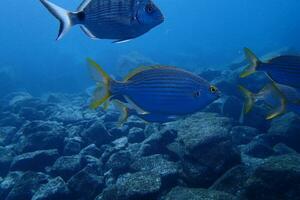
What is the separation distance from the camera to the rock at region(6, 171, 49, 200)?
6230 millimetres

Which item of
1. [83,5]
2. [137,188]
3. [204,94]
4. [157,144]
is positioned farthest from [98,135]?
[83,5]

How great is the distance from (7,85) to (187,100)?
3066cm

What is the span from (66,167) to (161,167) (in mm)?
2293

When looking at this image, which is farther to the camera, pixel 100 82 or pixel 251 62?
pixel 251 62

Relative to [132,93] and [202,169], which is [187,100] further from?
[202,169]

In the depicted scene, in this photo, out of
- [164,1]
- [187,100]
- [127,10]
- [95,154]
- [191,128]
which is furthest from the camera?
[164,1]

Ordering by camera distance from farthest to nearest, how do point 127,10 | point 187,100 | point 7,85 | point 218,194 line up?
point 7,85 < point 218,194 < point 187,100 < point 127,10

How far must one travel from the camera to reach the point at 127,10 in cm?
274

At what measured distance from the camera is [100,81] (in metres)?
3.15

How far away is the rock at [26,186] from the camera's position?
245 inches

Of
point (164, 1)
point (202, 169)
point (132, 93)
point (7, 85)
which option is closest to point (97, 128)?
point (202, 169)

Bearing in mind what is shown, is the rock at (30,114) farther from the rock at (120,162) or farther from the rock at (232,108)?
the rock at (232,108)

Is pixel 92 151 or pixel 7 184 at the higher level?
pixel 92 151

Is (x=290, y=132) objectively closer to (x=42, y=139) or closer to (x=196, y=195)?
(x=196, y=195)
